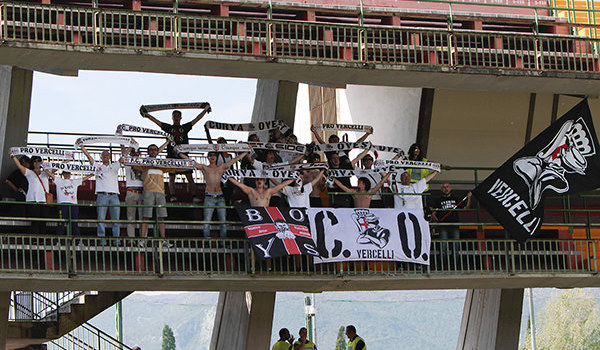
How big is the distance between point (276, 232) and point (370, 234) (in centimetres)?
202

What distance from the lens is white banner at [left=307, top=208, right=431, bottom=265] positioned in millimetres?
20406

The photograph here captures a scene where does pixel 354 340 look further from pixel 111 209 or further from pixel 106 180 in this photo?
pixel 106 180

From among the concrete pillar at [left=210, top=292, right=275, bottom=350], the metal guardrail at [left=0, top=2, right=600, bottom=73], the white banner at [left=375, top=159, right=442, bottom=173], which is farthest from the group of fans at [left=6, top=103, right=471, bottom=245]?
the concrete pillar at [left=210, top=292, right=275, bottom=350]

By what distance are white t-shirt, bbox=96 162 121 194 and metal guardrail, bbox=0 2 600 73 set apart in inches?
89.3

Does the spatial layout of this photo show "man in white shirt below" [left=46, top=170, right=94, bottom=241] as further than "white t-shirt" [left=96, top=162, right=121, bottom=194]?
No

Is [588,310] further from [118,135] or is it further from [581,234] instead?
[118,135]

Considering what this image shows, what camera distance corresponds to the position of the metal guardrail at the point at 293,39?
19.7 metres

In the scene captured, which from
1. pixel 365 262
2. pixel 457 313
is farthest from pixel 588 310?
pixel 457 313

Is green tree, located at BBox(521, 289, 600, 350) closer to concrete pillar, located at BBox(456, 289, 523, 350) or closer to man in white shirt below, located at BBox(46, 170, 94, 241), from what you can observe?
concrete pillar, located at BBox(456, 289, 523, 350)

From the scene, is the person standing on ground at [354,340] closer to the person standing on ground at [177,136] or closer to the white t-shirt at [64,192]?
the person standing on ground at [177,136]

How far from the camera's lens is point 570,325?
76188 millimetres

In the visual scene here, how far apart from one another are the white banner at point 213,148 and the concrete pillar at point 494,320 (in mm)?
9068

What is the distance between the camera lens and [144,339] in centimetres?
14112

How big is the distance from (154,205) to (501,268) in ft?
23.5
